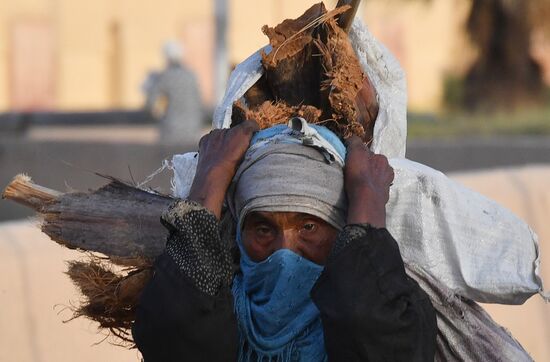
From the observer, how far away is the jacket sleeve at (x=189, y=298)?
8.54ft

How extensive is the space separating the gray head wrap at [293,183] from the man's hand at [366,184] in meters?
0.04

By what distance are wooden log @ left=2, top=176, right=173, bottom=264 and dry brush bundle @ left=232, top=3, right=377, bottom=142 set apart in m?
0.30

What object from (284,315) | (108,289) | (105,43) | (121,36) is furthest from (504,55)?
Answer: (284,315)

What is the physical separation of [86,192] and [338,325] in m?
0.83

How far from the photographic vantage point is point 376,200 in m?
2.66

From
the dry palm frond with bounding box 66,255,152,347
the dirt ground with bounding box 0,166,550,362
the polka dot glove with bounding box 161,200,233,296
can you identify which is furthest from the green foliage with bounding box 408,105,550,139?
the polka dot glove with bounding box 161,200,233,296

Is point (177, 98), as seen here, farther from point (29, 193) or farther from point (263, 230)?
point (263, 230)

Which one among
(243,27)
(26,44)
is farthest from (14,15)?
(243,27)

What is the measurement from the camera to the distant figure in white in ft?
52.8

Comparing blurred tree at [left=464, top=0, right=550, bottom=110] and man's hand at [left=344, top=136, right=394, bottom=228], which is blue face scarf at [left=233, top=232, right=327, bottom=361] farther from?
blurred tree at [left=464, top=0, right=550, bottom=110]

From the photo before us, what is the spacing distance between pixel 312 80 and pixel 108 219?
0.58m

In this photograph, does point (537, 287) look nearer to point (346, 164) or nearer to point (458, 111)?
point (346, 164)

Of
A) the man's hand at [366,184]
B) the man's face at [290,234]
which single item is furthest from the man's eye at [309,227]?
the man's hand at [366,184]

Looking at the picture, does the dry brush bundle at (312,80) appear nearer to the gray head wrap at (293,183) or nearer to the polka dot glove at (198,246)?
the gray head wrap at (293,183)
